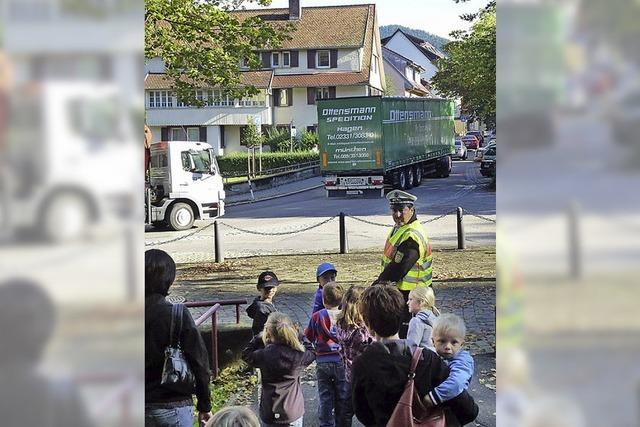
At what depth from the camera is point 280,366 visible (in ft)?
13.5

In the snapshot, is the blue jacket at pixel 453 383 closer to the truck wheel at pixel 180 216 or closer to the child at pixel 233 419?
the child at pixel 233 419

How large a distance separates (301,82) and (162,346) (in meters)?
38.5

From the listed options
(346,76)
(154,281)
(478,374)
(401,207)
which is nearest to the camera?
(154,281)

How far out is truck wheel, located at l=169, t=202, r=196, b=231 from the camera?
1908cm

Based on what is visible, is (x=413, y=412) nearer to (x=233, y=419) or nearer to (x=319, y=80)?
(x=233, y=419)

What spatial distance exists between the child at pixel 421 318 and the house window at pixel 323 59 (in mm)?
35830

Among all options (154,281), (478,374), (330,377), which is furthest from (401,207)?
(154,281)

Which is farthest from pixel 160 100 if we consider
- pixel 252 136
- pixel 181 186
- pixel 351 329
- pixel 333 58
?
pixel 351 329
